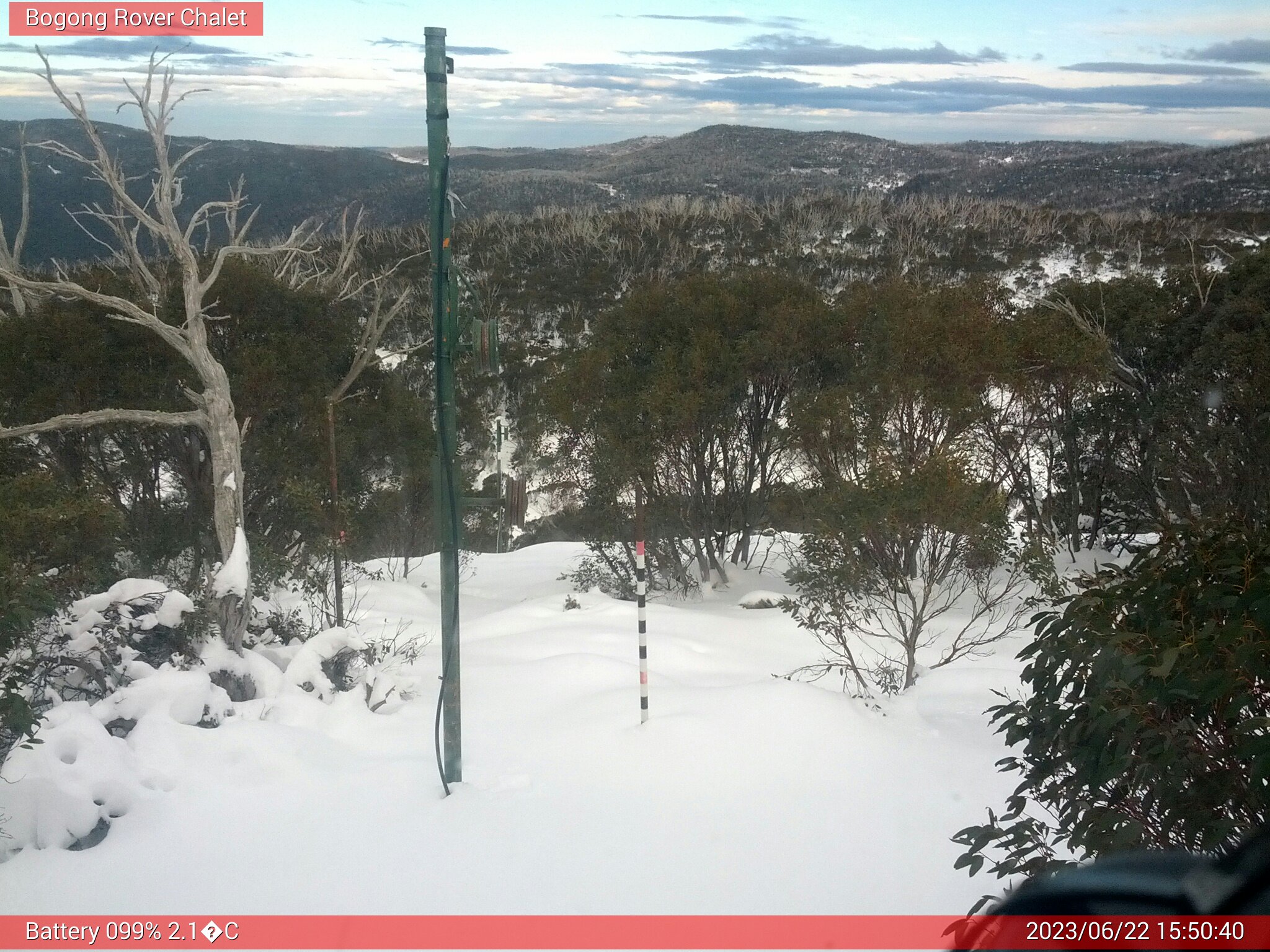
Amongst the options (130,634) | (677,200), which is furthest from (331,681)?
(677,200)

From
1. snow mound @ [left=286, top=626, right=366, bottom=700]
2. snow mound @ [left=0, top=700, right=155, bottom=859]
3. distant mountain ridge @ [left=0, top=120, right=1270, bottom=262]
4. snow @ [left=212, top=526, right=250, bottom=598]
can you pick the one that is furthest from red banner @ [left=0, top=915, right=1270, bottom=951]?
snow @ [left=212, top=526, right=250, bottom=598]

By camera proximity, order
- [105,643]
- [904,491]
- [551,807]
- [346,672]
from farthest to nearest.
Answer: [904,491]
[346,672]
[105,643]
[551,807]

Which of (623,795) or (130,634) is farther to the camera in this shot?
(130,634)

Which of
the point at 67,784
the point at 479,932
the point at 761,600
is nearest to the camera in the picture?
the point at 479,932

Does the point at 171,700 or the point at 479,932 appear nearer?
the point at 479,932

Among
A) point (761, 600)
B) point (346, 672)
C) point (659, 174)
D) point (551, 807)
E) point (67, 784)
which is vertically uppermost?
point (659, 174)

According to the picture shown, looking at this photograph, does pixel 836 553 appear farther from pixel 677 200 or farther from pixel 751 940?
pixel 677 200

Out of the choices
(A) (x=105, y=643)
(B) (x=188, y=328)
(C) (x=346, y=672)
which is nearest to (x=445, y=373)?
(A) (x=105, y=643)

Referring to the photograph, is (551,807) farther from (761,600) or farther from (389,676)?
(761,600)
